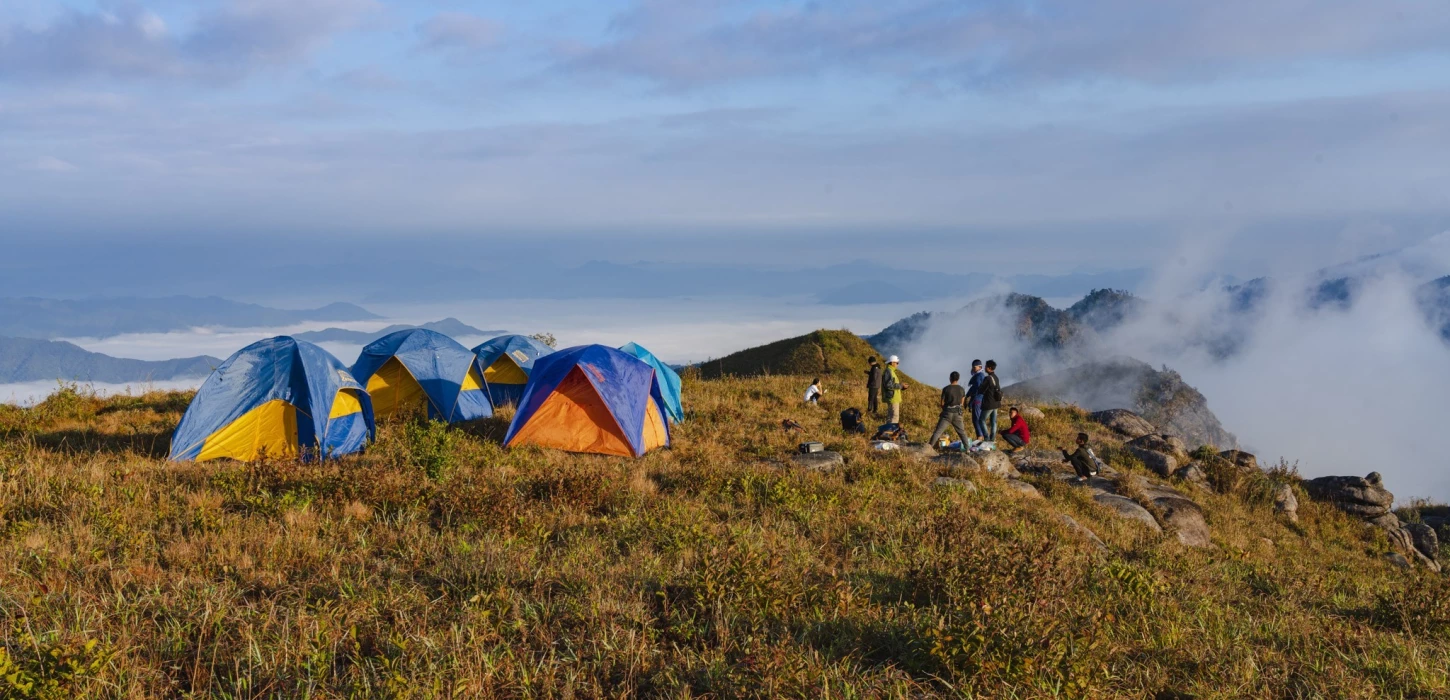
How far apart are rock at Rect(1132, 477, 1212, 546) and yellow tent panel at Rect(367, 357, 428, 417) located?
578 inches

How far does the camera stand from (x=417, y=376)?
17.4m

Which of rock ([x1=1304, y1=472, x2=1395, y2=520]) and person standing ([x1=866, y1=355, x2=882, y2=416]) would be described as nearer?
rock ([x1=1304, y1=472, x2=1395, y2=520])

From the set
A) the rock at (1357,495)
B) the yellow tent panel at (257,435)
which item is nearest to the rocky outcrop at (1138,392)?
the rock at (1357,495)

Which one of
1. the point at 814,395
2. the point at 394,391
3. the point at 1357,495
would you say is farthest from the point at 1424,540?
the point at 394,391

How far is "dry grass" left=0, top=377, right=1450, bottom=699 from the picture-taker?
5.12 metres

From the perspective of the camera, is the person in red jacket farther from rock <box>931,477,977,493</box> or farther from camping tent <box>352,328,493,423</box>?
camping tent <box>352,328,493,423</box>

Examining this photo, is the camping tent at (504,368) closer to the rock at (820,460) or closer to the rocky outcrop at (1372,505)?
the rock at (820,460)

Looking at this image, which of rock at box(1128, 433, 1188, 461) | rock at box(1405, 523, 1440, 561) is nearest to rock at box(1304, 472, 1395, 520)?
rock at box(1405, 523, 1440, 561)

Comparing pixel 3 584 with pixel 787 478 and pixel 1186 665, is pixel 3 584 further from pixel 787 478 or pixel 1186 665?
pixel 1186 665

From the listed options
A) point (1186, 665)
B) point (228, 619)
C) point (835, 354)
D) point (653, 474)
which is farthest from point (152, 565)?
point (835, 354)

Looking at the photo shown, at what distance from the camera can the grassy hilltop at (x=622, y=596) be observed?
5129mm

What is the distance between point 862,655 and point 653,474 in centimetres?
728

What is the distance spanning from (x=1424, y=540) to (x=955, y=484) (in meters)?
16.0

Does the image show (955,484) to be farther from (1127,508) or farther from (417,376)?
(417,376)
